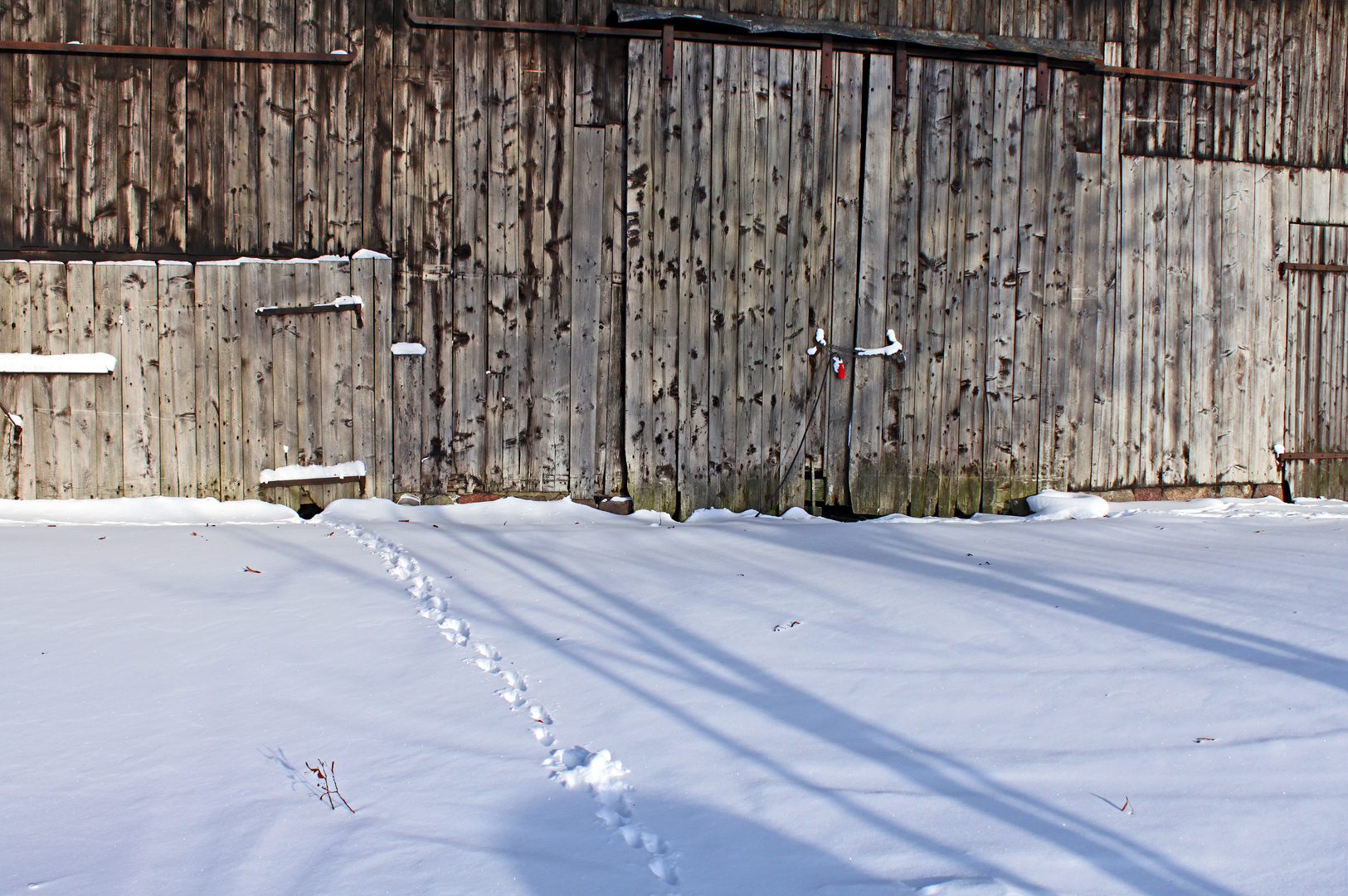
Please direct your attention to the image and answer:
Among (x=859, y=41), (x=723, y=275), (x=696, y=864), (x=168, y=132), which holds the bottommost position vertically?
(x=696, y=864)

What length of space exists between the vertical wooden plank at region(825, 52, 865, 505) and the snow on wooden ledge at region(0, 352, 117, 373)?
4.95m

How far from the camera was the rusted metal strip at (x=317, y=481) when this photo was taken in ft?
18.9

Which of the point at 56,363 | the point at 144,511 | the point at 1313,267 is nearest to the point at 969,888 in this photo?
the point at 144,511

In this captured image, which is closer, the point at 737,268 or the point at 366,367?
the point at 366,367

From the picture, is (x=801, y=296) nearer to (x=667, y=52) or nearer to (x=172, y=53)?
(x=667, y=52)

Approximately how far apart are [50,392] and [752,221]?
489 cm

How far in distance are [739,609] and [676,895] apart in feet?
6.44

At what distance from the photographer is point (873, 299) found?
6113 mm

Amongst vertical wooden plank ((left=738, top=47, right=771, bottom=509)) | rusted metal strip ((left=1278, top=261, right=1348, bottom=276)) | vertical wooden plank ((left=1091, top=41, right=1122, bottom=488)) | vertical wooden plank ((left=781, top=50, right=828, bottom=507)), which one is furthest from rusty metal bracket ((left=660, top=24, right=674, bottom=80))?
rusted metal strip ((left=1278, top=261, right=1348, bottom=276))

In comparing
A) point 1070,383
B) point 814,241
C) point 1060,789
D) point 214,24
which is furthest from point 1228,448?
point 214,24

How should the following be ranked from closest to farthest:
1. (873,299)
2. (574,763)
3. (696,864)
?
(696,864) → (574,763) → (873,299)

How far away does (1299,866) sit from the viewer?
1.86m

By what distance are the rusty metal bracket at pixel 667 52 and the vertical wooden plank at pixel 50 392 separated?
13.9 ft

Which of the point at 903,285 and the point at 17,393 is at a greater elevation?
the point at 903,285
